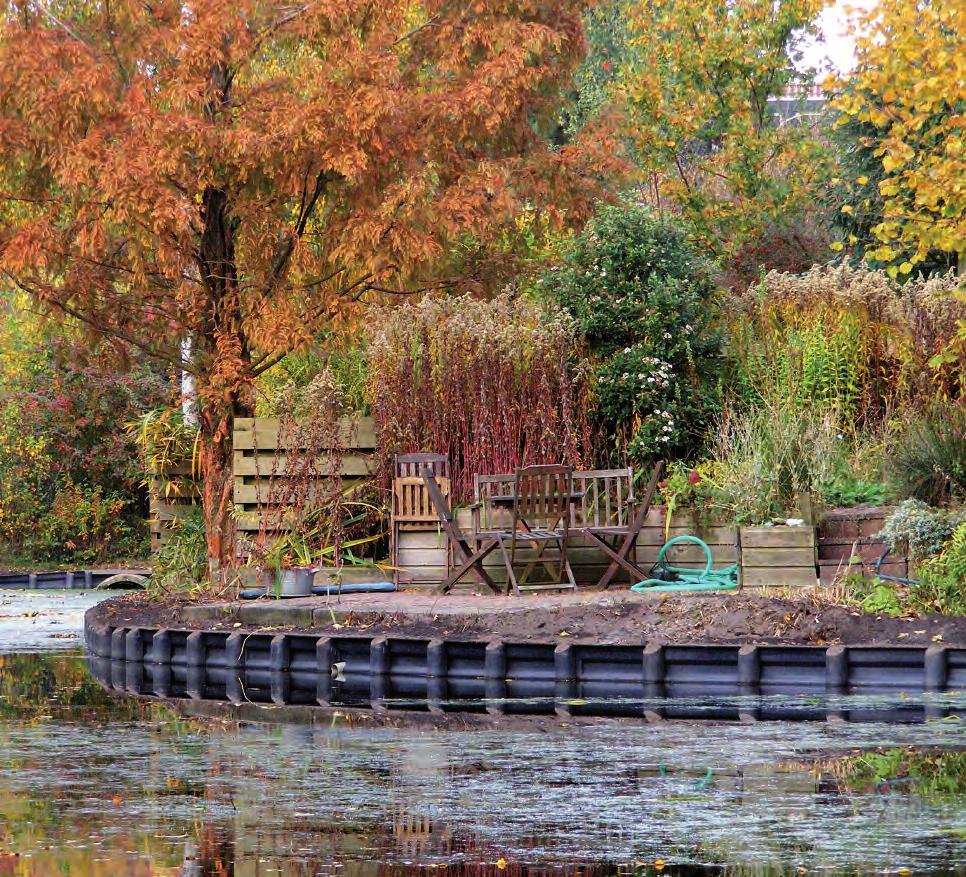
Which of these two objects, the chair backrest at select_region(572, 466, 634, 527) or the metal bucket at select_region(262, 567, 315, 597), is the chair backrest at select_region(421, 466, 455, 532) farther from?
the metal bucket at select_region(262, 567, 315, 597)

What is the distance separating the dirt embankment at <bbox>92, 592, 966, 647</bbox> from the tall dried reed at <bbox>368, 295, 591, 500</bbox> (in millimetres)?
1798

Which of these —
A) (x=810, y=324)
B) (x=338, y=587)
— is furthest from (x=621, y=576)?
Answer: (x=810, y=324)

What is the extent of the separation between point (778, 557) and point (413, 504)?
3260 mm

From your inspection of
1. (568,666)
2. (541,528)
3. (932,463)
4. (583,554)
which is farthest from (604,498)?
(568,666)

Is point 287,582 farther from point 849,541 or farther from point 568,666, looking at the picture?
point 849,541

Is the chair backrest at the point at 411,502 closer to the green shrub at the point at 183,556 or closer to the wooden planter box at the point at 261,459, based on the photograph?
the wooden planter box at the point at 261,459

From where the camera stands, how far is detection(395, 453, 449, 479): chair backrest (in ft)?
48.4

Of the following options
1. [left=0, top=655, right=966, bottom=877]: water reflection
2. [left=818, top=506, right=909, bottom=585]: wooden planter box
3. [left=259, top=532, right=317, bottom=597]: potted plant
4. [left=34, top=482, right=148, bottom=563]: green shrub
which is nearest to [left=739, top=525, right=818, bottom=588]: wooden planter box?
[left=818, top=506, right=909, bottom=585]: wooden planter box

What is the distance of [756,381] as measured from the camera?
16.0m

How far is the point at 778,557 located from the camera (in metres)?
13.3

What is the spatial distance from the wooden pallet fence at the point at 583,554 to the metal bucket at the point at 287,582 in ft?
2.92

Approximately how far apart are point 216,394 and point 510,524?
141 inches

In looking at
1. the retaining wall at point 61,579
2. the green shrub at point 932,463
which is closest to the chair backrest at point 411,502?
the green shrub at point 932,463

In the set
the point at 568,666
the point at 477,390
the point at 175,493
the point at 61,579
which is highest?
the point at 477,390
